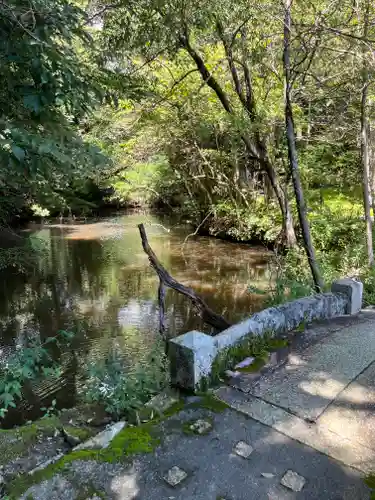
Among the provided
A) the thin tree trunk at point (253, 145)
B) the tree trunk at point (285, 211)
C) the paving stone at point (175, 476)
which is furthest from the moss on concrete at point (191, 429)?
the tree trunk at point (285, 211)

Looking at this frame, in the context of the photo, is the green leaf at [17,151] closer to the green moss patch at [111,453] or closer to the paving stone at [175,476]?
the green moss patch at [111,453]

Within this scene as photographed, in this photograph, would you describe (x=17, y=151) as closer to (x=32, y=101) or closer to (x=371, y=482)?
(x=32, y=101)

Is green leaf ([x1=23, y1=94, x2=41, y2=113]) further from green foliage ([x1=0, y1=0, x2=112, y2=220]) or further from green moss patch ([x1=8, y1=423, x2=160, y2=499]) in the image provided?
green moss patch ([x1=8, y1=423, x2=160, y2=499])

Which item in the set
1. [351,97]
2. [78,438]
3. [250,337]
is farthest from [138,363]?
[351,97]

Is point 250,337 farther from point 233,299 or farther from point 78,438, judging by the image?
point 233,299

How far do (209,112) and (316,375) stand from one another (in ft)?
30.6

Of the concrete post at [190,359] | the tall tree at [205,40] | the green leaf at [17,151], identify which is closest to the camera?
the green leaf at [17,151]

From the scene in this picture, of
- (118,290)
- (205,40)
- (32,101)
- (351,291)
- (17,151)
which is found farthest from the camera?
(118,290)

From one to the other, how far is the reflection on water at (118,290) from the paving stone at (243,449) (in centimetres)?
362

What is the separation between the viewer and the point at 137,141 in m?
12.6

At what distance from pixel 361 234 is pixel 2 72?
31.9ft

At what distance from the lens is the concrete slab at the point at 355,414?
2740 millimetres

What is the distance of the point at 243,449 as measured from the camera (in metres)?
2.60

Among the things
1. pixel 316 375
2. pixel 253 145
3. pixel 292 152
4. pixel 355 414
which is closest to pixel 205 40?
pixel 253 145
